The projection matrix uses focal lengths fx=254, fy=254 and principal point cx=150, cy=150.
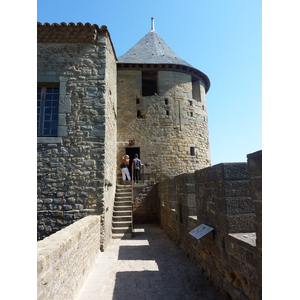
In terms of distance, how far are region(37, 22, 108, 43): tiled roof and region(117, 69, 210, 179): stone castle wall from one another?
5.59m

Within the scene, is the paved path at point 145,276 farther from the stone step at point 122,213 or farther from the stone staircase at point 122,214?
the stone step at point 122,213

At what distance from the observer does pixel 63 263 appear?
3.13 m

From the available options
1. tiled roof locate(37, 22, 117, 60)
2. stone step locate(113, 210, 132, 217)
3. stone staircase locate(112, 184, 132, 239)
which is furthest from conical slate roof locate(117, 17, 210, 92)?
stone step locate(113, 210, 132, 217)

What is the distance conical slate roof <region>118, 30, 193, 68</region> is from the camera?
13555 mm

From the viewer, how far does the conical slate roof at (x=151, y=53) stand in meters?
13.6

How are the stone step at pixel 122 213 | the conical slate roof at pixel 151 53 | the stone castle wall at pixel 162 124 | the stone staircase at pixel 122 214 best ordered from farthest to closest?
the conical slate roof at pixel 151 53, the stone castle wall at pixel 162 124, the stone step at pixel 122 213, the stone staircase at pixel 122 214

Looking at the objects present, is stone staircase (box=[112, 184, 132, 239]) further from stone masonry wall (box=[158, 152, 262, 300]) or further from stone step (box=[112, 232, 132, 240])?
stone masonry wall (box=[158, 152, 262, 300])

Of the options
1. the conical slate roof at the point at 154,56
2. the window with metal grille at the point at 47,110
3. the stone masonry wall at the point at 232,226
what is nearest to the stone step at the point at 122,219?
the window with metal grille at the point at 47,110

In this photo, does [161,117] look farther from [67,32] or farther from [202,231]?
[202,231]

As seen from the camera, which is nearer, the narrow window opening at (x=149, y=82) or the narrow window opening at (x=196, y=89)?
the narrow window opening at (x=149, y=82)

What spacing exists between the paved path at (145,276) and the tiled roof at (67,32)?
5.87 metres

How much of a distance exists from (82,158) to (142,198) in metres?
5.03

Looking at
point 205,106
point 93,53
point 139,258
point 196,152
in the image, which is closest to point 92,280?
point 139,258
